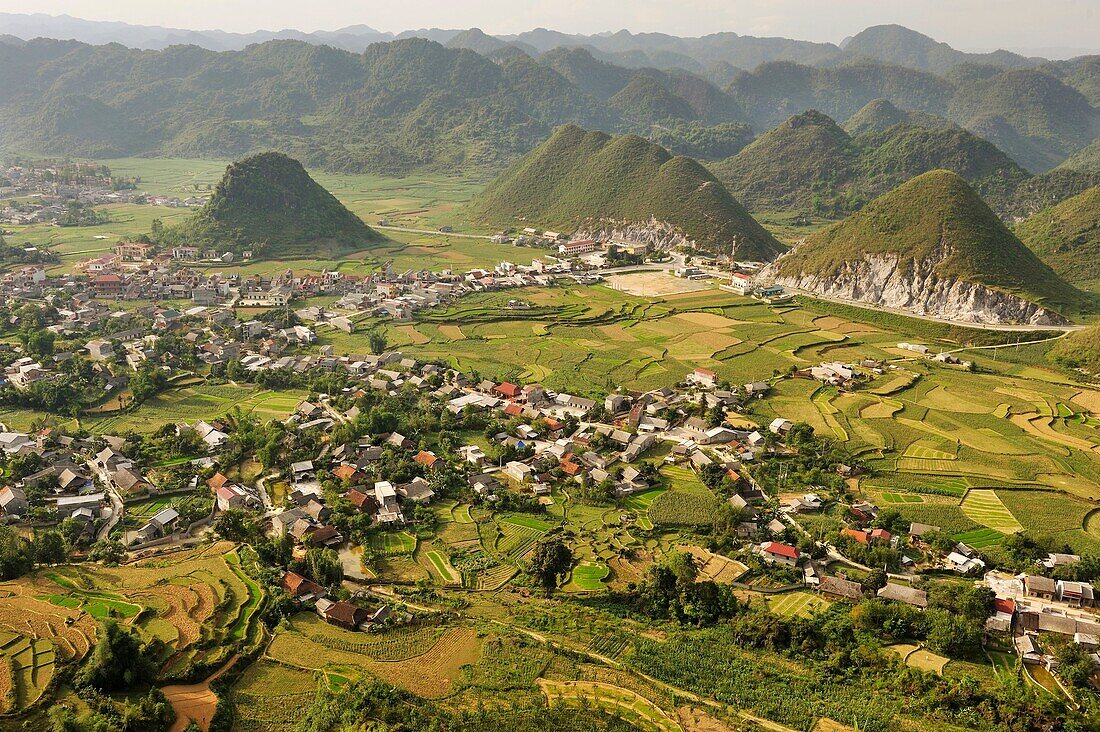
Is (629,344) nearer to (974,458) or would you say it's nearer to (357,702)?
(974,458)

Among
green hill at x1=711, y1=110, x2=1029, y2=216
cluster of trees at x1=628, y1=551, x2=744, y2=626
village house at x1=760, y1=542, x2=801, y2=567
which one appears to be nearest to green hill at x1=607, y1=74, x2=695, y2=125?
green hill at x1=711, y1=110, x2=1029, y2=216

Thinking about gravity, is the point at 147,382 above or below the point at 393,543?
above

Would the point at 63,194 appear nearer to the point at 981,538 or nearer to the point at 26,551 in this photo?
the point at 26,551

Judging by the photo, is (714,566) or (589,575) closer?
(589,575)

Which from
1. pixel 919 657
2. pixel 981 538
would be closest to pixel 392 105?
pixel 981 538

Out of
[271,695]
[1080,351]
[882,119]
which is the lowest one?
[271,695]

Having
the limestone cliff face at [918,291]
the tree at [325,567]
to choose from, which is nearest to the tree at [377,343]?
the tree at [325,567]

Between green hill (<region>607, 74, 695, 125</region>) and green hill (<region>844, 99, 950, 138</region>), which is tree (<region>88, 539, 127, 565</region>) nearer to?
green hill (<region>844, 99, 950, 138</region>)
